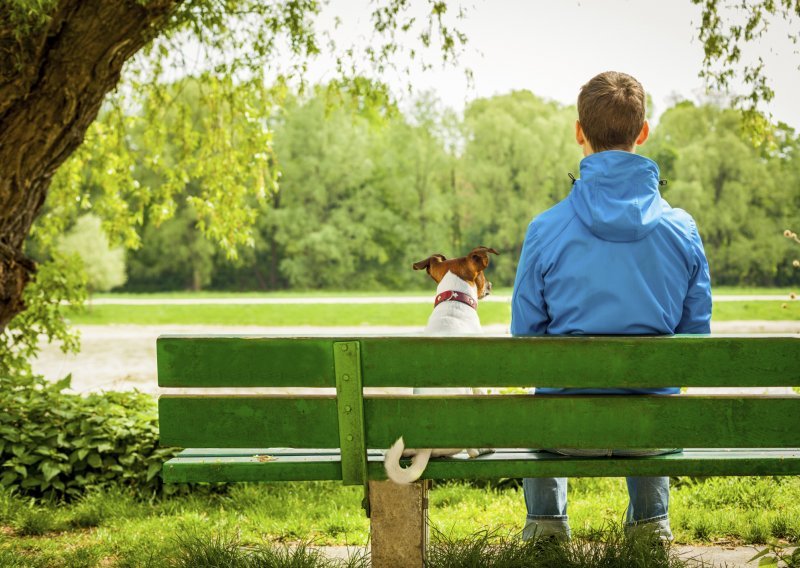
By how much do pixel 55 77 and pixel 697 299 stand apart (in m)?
3.98

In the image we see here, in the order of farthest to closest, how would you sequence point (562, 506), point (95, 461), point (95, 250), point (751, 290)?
point (751, 290) → point (95, 250) → point (95, 461) → point (562, 506)

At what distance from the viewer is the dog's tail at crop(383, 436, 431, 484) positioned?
277cm

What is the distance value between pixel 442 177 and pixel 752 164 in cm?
1510

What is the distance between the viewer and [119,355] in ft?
53.5

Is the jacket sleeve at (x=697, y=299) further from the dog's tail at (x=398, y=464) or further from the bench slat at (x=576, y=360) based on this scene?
the dog's tail at (x=398, y=464)

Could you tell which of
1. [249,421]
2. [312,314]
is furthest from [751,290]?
[249,421]

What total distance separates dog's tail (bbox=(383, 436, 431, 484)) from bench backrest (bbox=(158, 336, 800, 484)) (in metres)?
0.03

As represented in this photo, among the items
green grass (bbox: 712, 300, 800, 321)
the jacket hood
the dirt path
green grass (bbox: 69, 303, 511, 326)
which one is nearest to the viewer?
the jacket hood

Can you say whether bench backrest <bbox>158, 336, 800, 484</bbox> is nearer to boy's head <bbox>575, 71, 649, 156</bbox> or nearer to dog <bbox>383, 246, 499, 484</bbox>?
dog <bbox>383, 246, 499, 484</bbox>

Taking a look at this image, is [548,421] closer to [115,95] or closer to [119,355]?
[115,95]

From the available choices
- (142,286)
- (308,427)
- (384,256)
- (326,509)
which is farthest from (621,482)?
(142,286)

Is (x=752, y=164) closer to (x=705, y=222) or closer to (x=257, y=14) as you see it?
(x=705, y=222)

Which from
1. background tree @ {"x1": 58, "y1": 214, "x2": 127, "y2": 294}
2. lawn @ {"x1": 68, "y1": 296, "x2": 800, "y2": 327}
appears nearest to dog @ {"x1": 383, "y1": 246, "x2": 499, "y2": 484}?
lawn @ {"x1": 68, "y1": 296, "x2": 800, "y2": 327}

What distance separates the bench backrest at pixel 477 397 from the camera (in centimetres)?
269
